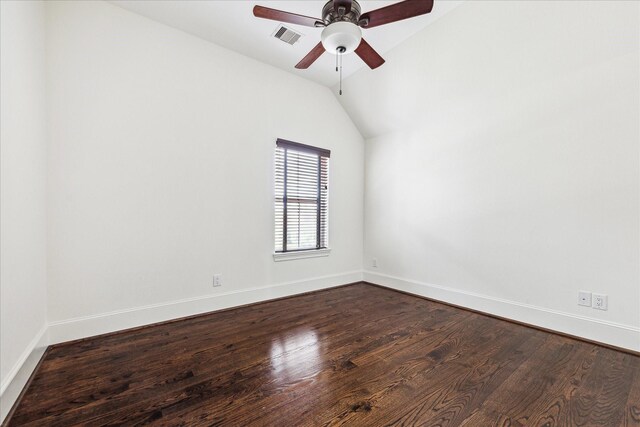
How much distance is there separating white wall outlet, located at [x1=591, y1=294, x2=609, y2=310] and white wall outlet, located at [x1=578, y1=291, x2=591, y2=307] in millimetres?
32

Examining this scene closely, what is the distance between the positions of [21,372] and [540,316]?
424cm

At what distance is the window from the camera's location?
3695 mm

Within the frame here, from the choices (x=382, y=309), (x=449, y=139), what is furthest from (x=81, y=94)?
(x=449, y=139)

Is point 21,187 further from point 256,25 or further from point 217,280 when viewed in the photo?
point 256,25

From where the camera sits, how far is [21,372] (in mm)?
1700

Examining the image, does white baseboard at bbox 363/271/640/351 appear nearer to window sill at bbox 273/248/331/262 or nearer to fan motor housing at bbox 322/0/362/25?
window sill at bbox 273/248/331/262

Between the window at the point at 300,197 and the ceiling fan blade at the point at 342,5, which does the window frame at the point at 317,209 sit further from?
the ceiling fan blade at the point at 342,5

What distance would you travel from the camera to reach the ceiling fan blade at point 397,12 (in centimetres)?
177

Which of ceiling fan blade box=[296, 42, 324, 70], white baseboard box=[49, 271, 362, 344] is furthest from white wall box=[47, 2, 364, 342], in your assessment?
ceiling fan blade box=[296, 42, 324, 70]

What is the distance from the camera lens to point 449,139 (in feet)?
11.3

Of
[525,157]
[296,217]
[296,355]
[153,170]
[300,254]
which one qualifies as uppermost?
[525,157]

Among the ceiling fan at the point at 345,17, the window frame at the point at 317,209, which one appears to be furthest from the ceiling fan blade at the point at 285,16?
the window frame at the point at 317,209

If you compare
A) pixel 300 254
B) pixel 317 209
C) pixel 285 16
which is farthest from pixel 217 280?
pixel 285 16

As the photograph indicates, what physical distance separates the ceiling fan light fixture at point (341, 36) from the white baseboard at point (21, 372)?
291 cm
